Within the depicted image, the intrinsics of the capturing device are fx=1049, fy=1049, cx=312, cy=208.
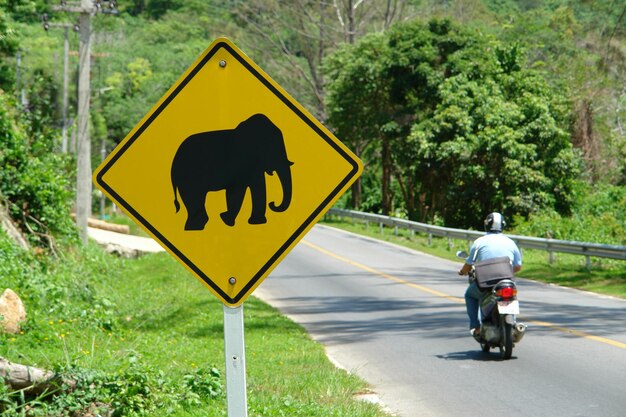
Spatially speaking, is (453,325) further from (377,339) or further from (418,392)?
(418,392)

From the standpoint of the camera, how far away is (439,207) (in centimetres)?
4447

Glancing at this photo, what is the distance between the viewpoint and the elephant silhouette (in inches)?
186

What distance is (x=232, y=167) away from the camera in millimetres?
4809

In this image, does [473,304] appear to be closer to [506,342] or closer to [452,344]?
[506,342]

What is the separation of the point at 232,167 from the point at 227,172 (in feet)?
0.11

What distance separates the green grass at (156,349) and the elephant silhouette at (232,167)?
3283 millimetres

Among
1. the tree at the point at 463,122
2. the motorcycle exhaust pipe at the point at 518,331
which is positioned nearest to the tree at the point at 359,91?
the tree at the point at 463,122

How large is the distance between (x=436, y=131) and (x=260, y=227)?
1474 inches

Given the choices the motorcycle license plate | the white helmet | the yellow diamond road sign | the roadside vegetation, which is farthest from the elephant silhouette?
the white helmet

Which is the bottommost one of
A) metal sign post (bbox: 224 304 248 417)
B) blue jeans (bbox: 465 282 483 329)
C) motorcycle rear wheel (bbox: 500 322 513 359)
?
motorcycle rear wheel (bbox: 500 322 513 359)

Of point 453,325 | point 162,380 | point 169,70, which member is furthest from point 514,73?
point 169,70

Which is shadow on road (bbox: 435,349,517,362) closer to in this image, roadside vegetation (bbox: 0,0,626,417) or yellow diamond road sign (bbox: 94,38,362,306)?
roadside vegetation (bbox: 0,0,626,417)

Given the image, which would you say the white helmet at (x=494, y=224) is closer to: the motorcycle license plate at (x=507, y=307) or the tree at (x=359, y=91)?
the motorcycle license plate at (x=507, y=307)

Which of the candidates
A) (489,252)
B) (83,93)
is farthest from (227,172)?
(83,93)
